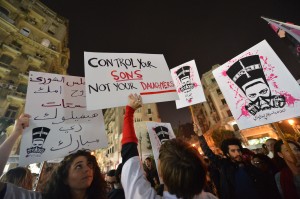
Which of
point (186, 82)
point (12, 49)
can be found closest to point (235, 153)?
point (186, 82)

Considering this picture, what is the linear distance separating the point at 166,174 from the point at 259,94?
2958 mm

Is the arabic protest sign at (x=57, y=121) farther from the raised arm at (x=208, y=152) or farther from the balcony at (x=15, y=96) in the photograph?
the balcony at (x=15, y=96)

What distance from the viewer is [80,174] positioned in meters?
1.97

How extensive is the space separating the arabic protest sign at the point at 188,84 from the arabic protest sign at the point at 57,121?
96.0 inches

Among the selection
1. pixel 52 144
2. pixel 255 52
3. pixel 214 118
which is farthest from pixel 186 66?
pixel 214 118

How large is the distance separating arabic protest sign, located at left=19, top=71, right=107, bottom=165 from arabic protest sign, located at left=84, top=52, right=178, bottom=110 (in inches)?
29.6

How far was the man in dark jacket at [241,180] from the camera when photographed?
7.83 feet

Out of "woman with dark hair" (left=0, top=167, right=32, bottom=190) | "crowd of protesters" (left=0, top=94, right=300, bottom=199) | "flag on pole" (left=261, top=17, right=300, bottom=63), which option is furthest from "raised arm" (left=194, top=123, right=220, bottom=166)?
"flag on pole" (left=261, top=17, right=300, bottom=63)

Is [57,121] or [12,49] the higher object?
[12,49]

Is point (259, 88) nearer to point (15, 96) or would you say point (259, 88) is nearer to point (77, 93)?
point (77, 93)

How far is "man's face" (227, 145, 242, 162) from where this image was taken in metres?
2.87

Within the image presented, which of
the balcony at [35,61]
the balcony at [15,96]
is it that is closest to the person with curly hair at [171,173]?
the balcony at [15,96]

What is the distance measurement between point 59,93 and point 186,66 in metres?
3.48

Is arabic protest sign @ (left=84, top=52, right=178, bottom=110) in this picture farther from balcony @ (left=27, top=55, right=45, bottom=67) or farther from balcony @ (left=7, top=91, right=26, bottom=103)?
balcony @ (left=27, top=55, right=45, bottom=67)
